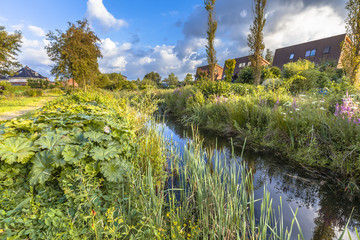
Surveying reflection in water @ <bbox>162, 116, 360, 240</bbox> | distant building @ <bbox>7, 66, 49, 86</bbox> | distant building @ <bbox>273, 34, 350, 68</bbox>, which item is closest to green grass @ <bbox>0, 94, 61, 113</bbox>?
reflection in water @ <bbox>162, 116, 360, 240</bbox>

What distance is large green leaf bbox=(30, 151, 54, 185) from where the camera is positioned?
1496mm

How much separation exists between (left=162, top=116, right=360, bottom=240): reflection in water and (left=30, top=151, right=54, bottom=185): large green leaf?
1723 mm

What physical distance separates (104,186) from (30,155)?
814 millimetres

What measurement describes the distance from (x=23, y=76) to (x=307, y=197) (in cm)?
6880

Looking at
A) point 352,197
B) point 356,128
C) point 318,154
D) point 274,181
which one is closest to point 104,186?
point 274,181

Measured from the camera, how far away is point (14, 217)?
4.28 ft

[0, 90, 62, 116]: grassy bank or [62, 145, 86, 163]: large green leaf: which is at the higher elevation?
[62, 145, 86, 163]: large green leaf

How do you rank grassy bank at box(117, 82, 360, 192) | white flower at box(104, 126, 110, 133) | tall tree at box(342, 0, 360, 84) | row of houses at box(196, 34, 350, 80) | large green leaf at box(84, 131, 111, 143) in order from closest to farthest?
large green leaf at box(84, 131, 111, 143)
white flower at box(104, 126, 110, 133)
grassy bank at box(117, 82, 360, 192)
tall tree at box(342, 0, 360, 84)
row of houses at box(196, 34, 350, 80)

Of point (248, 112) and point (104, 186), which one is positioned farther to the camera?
point (248, 112)

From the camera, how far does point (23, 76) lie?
4791 cm

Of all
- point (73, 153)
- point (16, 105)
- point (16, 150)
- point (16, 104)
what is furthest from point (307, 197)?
point (16, 104)

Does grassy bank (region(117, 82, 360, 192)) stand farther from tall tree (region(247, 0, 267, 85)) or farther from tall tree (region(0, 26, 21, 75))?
tall tree (region(0, 26, 21, 75))

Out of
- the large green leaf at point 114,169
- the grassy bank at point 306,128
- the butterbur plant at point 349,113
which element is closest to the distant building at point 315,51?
the grassy bank at point 306,128

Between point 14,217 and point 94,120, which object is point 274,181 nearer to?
point 94,120
